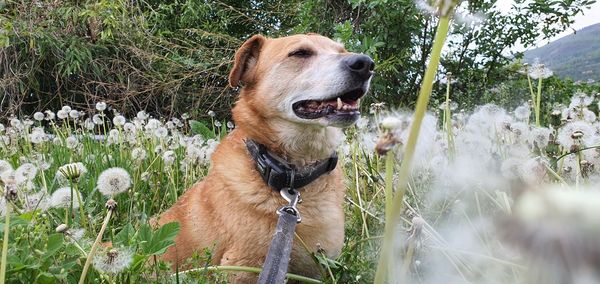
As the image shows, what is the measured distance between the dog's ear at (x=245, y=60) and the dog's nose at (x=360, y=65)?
57 cm

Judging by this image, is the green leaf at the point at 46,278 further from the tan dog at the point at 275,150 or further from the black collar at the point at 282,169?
the black collar at the point at 282,169

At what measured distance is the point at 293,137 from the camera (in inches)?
101

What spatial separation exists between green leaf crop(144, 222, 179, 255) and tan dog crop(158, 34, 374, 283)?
749mm

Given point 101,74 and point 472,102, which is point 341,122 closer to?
point 472,102

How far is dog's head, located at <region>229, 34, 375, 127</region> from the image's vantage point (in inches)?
100

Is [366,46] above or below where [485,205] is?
above

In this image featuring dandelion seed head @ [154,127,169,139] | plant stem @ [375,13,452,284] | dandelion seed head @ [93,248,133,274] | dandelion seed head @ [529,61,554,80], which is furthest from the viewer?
dandelion seed head @ [154,127,169,139]

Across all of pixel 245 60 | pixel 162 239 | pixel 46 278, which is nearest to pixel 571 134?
pixel 162 239

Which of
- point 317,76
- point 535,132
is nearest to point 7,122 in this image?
point 317,76

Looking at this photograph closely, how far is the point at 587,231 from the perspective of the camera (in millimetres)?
192

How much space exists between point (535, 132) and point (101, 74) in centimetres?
626

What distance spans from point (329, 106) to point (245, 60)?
1.93 ft

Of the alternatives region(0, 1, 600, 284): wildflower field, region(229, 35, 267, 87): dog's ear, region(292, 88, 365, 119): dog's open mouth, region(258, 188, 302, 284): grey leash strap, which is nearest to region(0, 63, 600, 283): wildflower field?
region(0, 1, 600, 284): wildflower field

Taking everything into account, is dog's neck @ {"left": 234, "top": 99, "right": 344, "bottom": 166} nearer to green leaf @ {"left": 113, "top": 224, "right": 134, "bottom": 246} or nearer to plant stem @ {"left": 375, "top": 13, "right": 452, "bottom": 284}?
green leaf @ {"left": 113, "top": 224, "right": 134, "bottom": 246}
